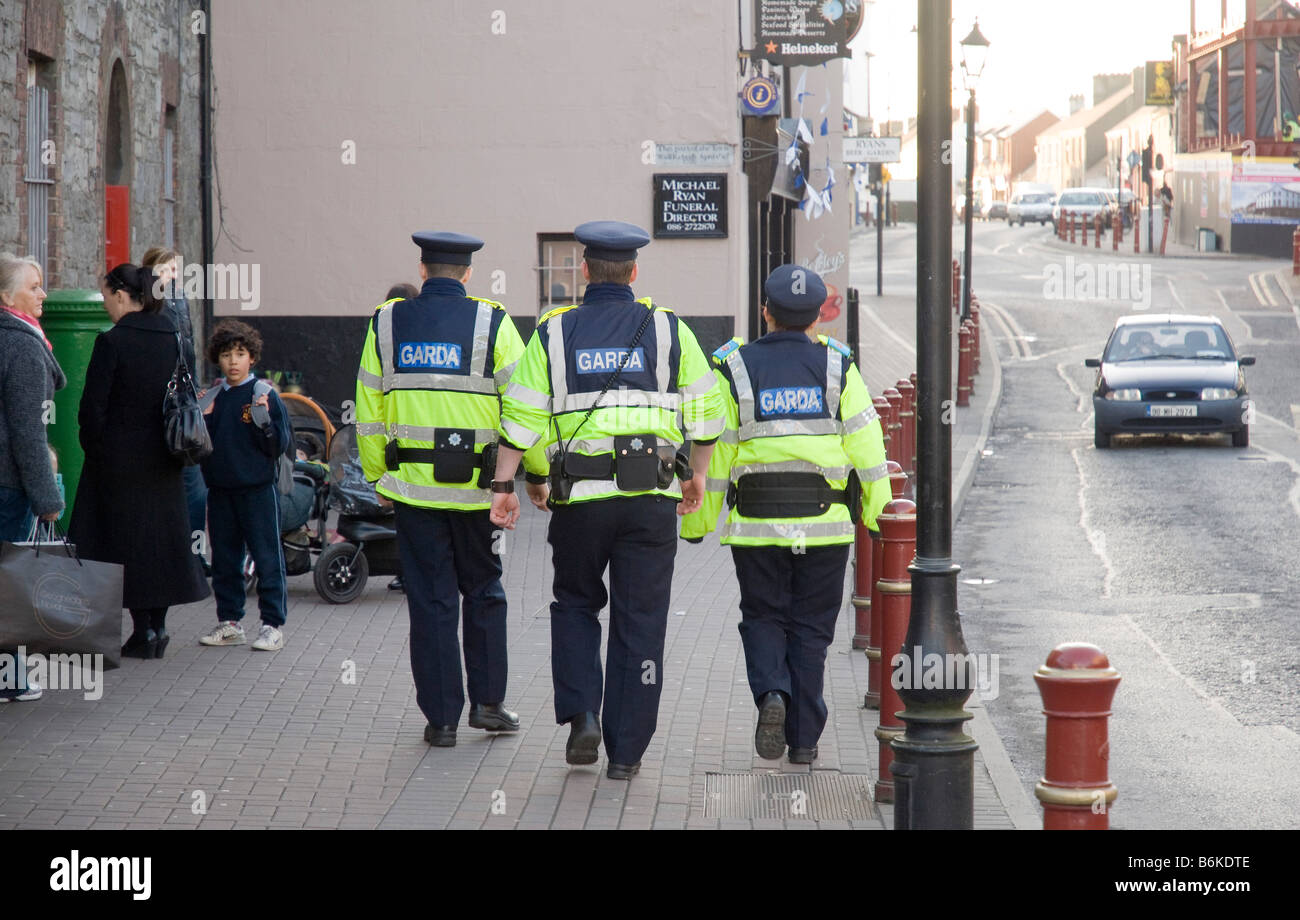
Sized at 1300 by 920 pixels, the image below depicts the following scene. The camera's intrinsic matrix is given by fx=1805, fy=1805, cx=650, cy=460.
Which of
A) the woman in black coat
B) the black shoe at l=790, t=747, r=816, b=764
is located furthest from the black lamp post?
the woman in black coat

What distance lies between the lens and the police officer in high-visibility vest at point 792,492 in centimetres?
686

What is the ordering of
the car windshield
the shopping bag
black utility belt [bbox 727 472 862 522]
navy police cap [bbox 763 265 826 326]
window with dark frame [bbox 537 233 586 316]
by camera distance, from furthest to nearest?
1. the car windshield
2. window with dark frame [bbox 537 233 586 316]
3. the shopping bag
4. navy police cap [bbox 763 265 826 326]
5. black utility belt [bbox 727 472 862 522]

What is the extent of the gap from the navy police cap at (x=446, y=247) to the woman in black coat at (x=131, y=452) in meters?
2.01

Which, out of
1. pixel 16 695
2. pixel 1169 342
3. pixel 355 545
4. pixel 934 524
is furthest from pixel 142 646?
pixel 1169 342

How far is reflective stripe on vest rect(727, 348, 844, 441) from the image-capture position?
6910mm

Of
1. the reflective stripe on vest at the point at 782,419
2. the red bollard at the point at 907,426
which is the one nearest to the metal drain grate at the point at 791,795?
the reflective stripe on vest at the point at 782,419

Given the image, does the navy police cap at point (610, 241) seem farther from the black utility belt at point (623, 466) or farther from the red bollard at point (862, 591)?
the red bollard at point (862, 591)

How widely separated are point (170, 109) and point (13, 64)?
17.0ft

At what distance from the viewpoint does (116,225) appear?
45.9 feet

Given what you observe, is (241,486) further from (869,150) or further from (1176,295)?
(1176,295)

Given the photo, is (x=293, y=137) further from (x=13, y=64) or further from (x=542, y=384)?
(x=542, y=384)

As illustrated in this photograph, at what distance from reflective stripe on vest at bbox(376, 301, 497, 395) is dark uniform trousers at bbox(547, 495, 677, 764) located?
0.72 m

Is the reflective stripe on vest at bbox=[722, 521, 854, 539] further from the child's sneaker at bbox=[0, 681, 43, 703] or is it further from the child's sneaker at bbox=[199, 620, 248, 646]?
the child's sneaker at bbox=[199, 620, 248, 646]
